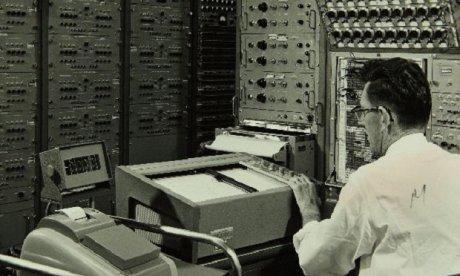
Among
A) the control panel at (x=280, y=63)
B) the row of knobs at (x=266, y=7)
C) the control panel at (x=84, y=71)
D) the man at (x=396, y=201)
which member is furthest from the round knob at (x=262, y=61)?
the man at (x=396, y=201)

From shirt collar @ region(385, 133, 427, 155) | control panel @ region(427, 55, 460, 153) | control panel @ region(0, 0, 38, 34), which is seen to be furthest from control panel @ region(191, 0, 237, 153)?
shirt collar @ region(385, 133, 427, 155)

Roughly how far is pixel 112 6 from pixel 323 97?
84.8 inches

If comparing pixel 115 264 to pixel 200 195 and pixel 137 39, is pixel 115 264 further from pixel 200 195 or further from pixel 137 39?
pixel 137 39

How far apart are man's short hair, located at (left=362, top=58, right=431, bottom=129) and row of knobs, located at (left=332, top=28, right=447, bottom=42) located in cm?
191

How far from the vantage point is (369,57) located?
440cm

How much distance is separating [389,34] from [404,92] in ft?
7.28

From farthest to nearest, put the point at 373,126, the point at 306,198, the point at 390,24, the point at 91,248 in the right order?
the point at 390,24
the point at 306,198
the point at 373,126
the point at 91,248

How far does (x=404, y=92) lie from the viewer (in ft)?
7.11

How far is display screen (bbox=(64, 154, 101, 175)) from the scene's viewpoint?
303cm

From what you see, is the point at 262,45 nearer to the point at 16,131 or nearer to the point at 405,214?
the point at 16,131

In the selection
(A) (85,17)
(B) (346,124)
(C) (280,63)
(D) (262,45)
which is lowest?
(B) (346,124)

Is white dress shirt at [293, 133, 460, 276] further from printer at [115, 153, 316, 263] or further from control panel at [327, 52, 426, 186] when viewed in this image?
control panel at [327, 52, 426, 186]

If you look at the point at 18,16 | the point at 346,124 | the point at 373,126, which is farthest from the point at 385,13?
the point at 18,16

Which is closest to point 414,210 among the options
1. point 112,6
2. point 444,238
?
point 444,238
